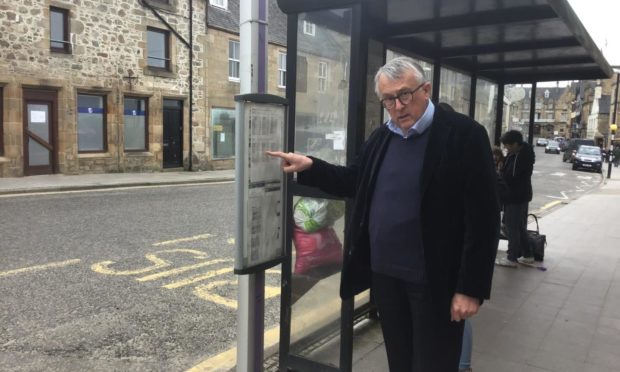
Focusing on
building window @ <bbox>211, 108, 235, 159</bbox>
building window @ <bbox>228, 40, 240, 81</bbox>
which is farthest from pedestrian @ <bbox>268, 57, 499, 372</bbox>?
building window @ <bbox>228, 40, 240, 81</bbox>

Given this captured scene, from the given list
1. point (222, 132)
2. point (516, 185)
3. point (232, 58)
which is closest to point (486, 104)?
point (516, 185)

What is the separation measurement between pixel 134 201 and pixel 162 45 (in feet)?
31.5

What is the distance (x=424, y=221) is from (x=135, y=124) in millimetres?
17797

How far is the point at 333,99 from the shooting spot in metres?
3.37

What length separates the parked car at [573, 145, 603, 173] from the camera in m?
29.0

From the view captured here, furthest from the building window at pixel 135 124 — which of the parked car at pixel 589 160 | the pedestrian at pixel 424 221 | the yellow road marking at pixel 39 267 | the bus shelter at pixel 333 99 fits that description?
the parked car at pixel 589 160

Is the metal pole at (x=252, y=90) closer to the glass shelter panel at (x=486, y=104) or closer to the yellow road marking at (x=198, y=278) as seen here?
the yellow road marking at (x=198, y=278)

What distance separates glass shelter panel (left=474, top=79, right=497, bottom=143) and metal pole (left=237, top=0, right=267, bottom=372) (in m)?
4.76

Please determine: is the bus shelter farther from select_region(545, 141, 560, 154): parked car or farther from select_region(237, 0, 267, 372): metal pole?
select_region(545, 141, 560, 154): parked car

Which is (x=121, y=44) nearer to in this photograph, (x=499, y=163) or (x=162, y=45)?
(x=162, y=45)

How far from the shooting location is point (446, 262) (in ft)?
6.77

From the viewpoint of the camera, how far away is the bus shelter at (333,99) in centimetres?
306

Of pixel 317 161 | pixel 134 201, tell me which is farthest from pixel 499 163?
pixel 134 201

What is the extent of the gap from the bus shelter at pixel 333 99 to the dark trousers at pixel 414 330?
73 cm
